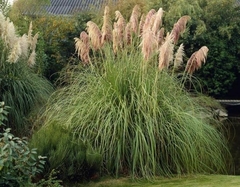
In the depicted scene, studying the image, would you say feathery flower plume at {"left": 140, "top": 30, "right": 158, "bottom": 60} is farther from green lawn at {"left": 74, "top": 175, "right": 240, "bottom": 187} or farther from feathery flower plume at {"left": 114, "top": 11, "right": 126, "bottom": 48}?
green lawn at {"left": 74, "top": 175, "right": 240, "bottom": 187}

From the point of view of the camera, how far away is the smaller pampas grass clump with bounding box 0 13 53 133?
21.5ft

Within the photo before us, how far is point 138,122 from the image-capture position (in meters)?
5.41

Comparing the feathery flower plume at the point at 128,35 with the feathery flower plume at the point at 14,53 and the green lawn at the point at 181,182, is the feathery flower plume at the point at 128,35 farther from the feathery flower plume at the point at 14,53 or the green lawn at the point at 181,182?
the green lawn at the point at 181,182

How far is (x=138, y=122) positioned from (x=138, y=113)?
107 millimetres

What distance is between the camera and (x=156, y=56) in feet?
19.6

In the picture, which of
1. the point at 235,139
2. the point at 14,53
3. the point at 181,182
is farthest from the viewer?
the point at 235,139

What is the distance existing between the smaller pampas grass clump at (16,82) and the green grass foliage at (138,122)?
838 mm

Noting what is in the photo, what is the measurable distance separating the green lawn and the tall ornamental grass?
17 cm

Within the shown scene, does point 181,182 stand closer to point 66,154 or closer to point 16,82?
point 66,154

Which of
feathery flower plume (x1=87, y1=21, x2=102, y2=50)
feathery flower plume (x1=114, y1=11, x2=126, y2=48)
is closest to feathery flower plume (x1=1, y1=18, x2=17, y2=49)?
feathery flower plume (x1=87, y1=21, x2=102, y2=50)

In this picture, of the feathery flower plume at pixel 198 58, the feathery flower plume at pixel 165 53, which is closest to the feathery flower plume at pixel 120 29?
the feathery flower plume at pixel 165 53

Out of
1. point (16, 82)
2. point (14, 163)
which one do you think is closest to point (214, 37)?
point (16, 82)

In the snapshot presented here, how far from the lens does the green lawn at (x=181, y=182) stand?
4910 millimetres

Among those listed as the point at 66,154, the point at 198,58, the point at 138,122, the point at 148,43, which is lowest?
the point at 66,154
